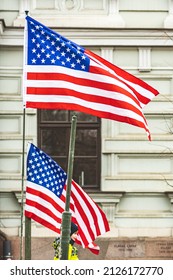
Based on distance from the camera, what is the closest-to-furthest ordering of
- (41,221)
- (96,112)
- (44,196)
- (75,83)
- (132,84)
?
(96,112) < (75,83) < (132,84) < (41,221) < (44,196)

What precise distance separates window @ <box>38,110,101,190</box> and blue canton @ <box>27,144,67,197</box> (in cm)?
519

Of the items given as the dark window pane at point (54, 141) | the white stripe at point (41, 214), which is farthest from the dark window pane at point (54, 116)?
the white stripe at point (41, 214)

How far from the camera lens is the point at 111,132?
66.7 feet

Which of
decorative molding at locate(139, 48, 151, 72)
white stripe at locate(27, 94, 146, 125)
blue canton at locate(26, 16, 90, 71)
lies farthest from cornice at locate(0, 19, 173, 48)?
white stripe at locate(27, 94, 146, 125)

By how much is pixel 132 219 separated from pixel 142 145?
1.50 meters

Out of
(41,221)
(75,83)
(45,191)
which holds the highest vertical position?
(75,83)

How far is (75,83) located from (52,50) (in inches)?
27.2

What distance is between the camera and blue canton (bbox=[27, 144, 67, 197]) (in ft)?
48.6

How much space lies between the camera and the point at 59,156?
20344 millimetres

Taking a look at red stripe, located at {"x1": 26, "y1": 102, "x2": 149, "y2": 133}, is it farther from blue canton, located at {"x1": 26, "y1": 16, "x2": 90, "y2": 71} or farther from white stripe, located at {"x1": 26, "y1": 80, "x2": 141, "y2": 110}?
blue canton, located at {"x1": 26, "y1": 16, "x2": 90, "y2": 71}

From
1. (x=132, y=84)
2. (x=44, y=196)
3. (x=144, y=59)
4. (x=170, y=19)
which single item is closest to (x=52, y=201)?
(x=44, y=196)

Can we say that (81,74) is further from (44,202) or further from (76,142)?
(76,142)
